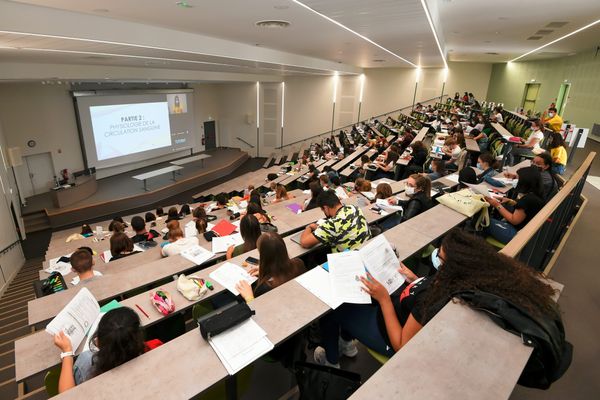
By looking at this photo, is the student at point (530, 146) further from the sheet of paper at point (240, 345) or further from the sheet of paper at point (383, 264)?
the sheet of paper at point (240, 345)

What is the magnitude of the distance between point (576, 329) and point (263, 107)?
18.0 metres

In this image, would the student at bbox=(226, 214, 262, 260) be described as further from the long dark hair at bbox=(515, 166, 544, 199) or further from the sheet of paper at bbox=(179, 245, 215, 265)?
the long dark hair at bbox=(515, 166, 544, 199)

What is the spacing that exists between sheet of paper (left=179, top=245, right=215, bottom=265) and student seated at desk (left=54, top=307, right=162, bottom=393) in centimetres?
124

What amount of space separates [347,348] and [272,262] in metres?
0.91

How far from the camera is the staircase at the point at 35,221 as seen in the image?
31.0 feet

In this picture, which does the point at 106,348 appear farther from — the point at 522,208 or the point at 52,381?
the point at 522,208

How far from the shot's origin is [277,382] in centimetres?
231

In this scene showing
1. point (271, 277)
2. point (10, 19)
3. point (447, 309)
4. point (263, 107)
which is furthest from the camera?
point (263, 107)

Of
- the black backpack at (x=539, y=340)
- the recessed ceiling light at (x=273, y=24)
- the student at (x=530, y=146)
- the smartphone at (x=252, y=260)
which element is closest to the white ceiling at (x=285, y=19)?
the recessed ceiling light at (x=273, y=24)

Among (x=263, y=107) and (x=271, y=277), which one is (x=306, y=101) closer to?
(x=263, y=107)

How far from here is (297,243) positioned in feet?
9.51

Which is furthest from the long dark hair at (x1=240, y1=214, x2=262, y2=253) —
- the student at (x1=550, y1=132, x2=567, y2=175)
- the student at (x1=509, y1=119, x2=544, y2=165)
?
the student at (x1=509, y1=119, x2=544, y2=165)

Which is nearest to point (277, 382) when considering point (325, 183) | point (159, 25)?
point (325, 183)

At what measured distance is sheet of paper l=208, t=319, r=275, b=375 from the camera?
1.45 m
